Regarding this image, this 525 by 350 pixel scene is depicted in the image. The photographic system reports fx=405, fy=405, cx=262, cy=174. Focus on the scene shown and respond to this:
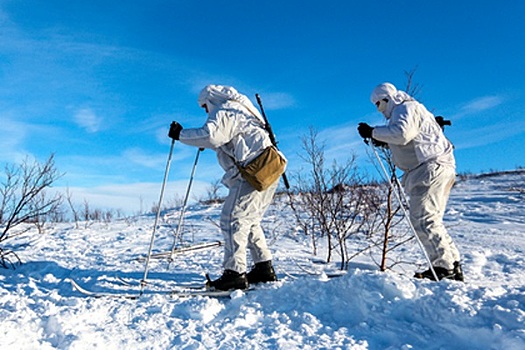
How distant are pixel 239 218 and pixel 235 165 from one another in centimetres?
45

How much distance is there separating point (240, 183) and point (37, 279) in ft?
7.76

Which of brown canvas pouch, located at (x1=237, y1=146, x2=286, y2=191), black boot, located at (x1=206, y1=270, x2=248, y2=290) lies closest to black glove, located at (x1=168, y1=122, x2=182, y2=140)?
brown canvas pouch, located at (x1=237, y1=146, x2=286, y2=191)

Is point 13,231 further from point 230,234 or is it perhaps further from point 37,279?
point 230,234

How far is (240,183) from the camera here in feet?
11.0

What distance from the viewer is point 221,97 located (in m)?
3.53

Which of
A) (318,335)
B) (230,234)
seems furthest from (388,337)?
(230,234)

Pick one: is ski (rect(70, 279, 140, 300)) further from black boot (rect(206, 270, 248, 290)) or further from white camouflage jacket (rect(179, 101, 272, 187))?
white camouflage jacket (rect(179, 101, 272, 187))

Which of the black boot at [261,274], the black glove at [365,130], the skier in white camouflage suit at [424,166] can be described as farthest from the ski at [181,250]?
the skier in white camouflage suit at [424,166]

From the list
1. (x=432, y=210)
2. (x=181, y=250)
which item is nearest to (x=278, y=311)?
(x=432, y=210)

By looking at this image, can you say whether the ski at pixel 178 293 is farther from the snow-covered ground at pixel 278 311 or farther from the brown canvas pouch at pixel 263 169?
the brown canvas pouch at pixel 263 169

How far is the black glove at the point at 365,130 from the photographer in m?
3.40

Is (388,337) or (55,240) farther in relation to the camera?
(55,240)

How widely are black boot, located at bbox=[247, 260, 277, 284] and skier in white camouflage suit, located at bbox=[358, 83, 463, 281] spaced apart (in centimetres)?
120

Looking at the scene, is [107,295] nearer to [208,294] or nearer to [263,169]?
[208,294]
